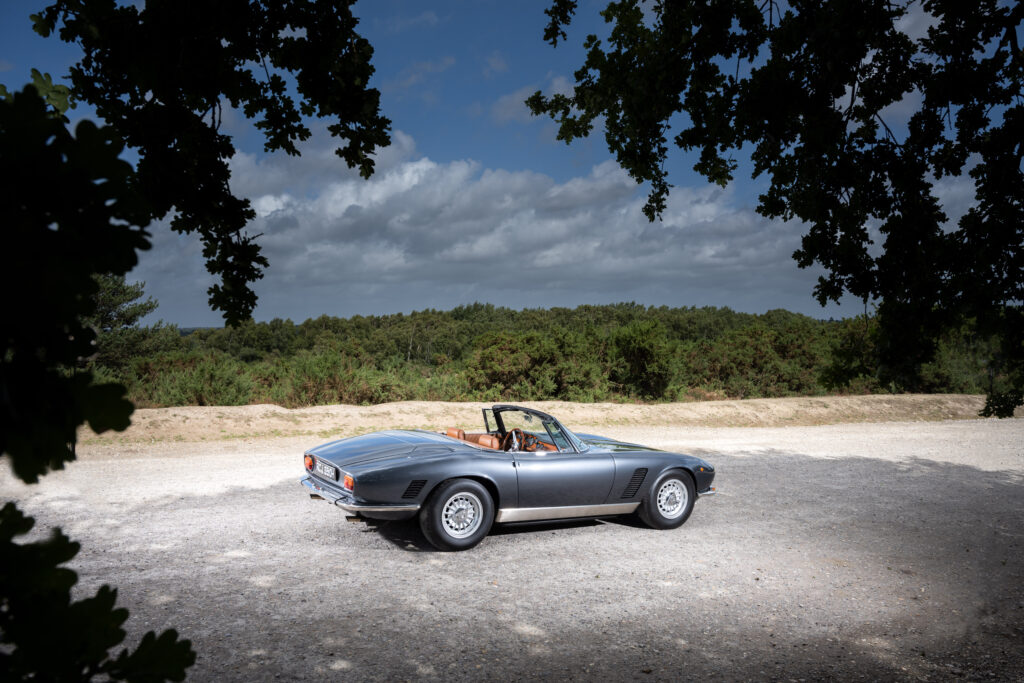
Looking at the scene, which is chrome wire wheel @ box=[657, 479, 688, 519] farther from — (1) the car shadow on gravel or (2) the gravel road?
(1) the car shadow on gravel

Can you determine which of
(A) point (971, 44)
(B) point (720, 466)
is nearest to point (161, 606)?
(B) point (720, 466)

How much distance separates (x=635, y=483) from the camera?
22.4ft

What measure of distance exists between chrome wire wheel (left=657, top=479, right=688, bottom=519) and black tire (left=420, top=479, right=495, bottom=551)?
1944mm

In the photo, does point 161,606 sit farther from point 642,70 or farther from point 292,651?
point 642,70

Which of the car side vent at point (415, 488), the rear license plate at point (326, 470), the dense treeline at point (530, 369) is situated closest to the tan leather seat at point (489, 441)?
the car side vent at point (415, 488)

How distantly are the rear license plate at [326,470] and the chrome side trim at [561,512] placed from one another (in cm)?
157

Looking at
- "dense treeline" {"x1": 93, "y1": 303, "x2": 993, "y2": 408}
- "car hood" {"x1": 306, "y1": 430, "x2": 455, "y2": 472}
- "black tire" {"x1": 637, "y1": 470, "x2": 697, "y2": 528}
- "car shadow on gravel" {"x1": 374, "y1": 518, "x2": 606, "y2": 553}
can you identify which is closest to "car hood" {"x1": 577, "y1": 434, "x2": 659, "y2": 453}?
"black tire" {"x1": 637, "y1": 470, "x2": 697, "y2": 528}

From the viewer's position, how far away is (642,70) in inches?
302

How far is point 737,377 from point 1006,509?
17954 mm

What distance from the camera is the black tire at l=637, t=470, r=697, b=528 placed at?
6.91 meters

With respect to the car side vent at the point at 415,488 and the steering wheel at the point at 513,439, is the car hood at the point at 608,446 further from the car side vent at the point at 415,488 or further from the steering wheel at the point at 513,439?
the car side vent at the point at 415,488

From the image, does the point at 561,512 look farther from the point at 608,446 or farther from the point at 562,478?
the point at 608,446

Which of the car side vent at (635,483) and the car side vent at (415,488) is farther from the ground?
the car side vent at (415,488)

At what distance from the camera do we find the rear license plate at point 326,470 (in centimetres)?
607
